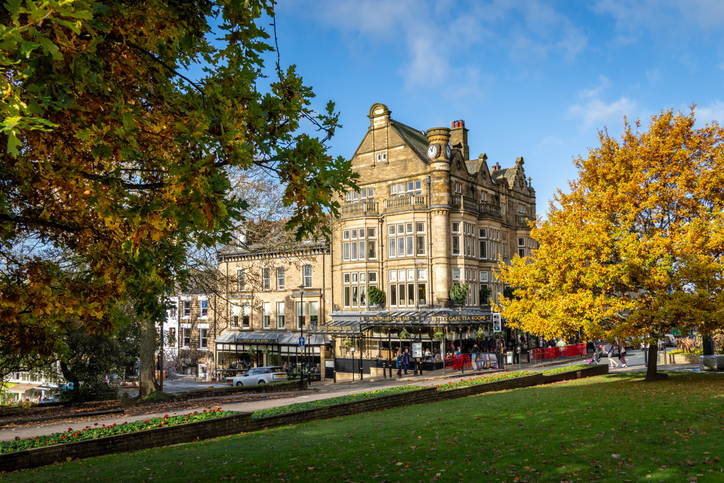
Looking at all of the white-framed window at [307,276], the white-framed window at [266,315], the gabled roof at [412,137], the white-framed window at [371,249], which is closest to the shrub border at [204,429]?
the white-framed window at [371,249]

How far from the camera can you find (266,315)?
5203 centimetres

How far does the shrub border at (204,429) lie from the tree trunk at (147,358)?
39.0 feet

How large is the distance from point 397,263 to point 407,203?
4733 mm

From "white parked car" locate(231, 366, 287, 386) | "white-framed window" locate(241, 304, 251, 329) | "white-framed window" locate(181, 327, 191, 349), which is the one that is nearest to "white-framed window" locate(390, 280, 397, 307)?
"white parked car" locate(231, 366, 287, 386)

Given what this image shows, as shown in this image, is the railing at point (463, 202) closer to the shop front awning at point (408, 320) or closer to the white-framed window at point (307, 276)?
the shop front awning at point (408, 320)

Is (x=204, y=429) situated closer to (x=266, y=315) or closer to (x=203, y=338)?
(x=266, y=315)

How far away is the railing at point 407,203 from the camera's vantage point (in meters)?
42.9

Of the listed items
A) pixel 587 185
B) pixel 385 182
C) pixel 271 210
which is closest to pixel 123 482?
pixel 271 210

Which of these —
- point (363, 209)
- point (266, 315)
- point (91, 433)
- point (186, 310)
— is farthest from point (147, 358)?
point (186, 310)

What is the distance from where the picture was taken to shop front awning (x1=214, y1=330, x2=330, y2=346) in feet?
154

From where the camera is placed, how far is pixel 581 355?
45906mm

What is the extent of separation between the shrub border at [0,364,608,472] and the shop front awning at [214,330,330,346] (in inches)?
968

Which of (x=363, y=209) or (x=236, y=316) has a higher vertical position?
(x=363, y=209)

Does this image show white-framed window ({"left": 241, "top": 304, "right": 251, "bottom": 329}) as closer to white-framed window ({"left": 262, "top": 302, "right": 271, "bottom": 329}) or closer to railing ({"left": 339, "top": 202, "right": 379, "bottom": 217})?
white-framed window ({"left": 262, "top": 302, "right": 271, "bottom": 329})
